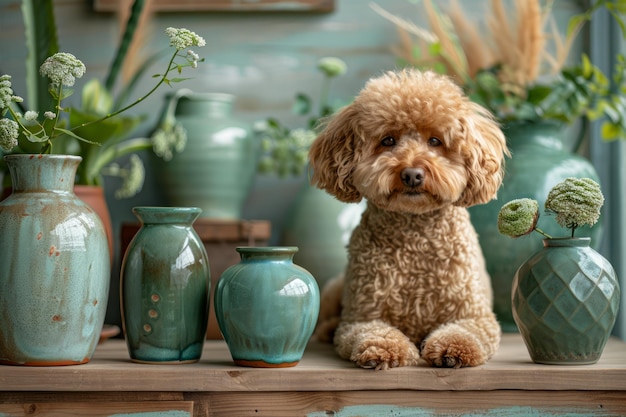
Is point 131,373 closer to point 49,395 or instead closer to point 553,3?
point 49,395

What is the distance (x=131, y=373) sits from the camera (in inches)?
47.4

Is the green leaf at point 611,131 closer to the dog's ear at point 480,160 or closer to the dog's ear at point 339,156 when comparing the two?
the dog's ear at point 480,160

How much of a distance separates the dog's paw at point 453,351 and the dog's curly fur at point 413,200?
0.5 inches

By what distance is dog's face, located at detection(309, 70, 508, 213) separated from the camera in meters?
1.31

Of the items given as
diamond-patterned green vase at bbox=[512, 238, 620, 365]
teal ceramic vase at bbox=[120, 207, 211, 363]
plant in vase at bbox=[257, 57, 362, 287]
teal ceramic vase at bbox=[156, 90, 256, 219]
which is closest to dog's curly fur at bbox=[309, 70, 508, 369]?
diamond-patterned green vase at bbox=[512, 238, 620, 365]

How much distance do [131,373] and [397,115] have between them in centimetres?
64

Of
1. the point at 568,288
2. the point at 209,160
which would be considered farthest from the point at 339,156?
the point at 209,160

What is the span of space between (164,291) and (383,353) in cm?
38

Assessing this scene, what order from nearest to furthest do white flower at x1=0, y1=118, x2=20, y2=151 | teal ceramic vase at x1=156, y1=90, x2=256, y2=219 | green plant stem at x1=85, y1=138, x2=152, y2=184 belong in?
white flower at x1=0, y1=118, x2=20, y2=151 < green plant stem at x1=85, y1=138, x2=152, y2=184 < teal ceramic vase at x1=156, y1=90, x2=256, y2=219

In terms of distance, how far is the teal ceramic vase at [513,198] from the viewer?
5.71ft

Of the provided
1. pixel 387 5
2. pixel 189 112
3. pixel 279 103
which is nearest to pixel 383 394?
pixel 189 112

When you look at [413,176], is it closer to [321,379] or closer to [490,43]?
[321,379]

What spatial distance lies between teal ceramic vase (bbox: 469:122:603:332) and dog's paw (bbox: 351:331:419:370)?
54cm

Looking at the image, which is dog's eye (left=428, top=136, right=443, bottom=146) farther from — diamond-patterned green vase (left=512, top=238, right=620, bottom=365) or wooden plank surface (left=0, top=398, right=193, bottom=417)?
wooden plank surface (left=0, top=398, right=193, bottom=417)
